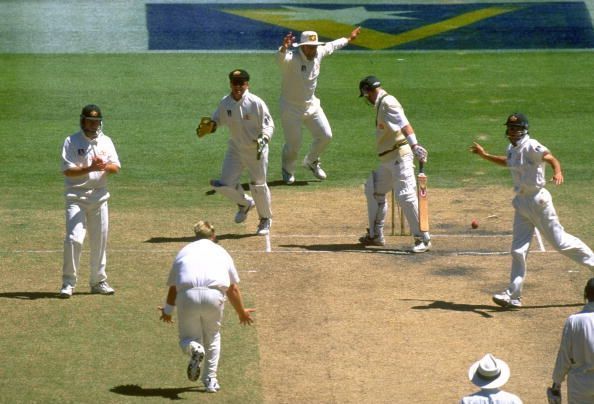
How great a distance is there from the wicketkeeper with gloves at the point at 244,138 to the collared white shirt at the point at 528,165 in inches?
159

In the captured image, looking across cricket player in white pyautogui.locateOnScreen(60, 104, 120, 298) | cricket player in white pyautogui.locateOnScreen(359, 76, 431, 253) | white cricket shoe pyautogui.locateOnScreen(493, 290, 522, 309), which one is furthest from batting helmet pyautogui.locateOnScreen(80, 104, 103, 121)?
white cricket shoe pyautogui.locateOnScreen(493, 290, 522, 309)

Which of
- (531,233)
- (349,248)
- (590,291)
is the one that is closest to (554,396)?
(590,291)

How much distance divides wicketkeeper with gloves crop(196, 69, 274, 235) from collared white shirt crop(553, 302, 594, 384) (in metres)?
7.59

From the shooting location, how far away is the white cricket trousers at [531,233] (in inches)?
592

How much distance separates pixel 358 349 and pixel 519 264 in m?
2.25

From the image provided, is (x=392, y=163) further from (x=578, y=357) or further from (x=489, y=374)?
(x=489, y=374)

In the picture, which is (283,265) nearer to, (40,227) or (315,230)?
(315,230)

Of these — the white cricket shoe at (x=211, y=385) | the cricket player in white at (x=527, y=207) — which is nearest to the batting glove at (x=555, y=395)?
the white cricket shoe at (x=211, y=385)

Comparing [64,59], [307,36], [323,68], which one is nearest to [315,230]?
[307,36]

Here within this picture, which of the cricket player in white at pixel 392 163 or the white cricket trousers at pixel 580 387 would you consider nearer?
the white cricket trousers at pixel 580 387

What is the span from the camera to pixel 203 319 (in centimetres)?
1270

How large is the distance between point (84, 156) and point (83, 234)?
2.98 feet

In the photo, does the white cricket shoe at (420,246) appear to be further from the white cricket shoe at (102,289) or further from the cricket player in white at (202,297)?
the cricket player in white at (202,297)

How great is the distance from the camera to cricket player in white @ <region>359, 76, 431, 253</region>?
17.2 m
